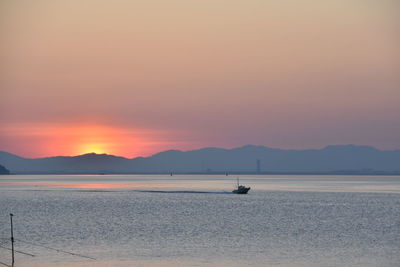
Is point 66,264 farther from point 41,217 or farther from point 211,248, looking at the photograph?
point 41,217

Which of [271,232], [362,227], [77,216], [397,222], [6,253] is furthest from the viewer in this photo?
[77,216]

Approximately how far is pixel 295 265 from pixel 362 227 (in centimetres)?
5212

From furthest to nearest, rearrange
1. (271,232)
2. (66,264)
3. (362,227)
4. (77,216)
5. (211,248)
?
(77,216) < (362,227) < (271,232) < (211,248) < (66,264)

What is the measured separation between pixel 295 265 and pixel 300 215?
76125 millimetres

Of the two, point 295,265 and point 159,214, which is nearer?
point 295,265

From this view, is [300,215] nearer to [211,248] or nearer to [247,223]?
[247,223]

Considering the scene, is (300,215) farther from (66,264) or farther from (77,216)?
(66,264)

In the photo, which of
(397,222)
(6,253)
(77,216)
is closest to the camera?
(6,253)

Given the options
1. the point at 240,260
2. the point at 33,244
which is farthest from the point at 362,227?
the point at 33,244

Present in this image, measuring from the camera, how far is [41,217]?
137875 mm

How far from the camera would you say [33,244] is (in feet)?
289

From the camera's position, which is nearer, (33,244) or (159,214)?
(33,244)

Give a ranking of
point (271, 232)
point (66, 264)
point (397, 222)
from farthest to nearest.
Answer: point (397, 222)
point (271, 232)
point (66, 264)

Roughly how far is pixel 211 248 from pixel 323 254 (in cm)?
1372
